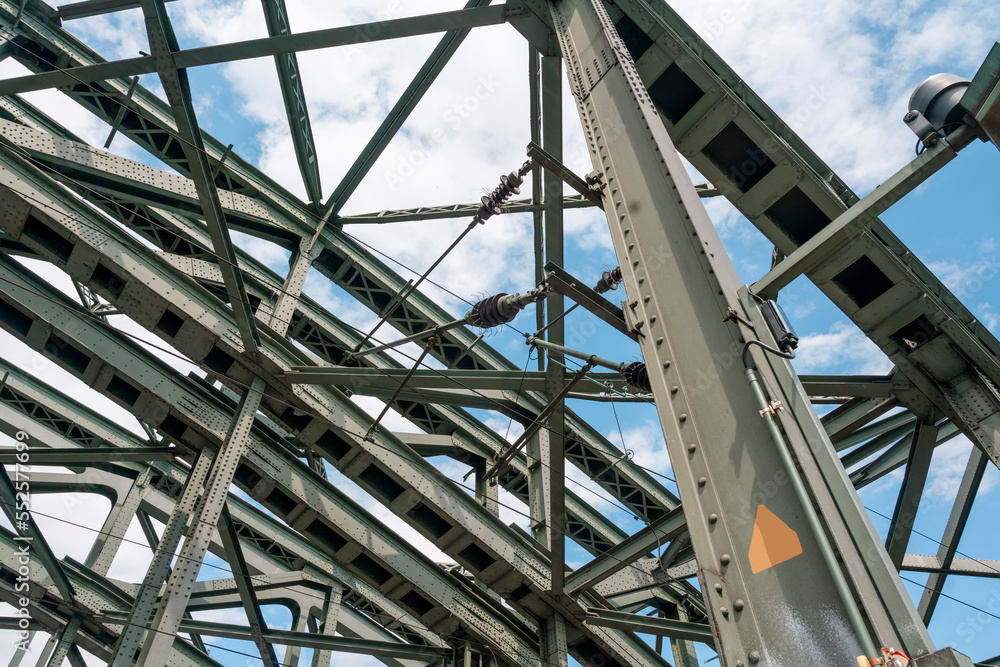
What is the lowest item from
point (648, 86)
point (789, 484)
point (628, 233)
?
point (789, 484)

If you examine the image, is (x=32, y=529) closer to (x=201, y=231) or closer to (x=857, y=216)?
(x=201, y=231)

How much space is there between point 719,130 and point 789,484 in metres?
6.38

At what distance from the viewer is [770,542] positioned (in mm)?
3025

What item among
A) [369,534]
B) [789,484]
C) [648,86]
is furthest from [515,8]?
[369,534]

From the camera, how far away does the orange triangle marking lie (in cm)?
295

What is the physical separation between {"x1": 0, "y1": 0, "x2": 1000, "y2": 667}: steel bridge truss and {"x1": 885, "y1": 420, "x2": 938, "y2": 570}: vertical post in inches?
1.1

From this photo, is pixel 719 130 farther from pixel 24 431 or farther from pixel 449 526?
pixel 24 431

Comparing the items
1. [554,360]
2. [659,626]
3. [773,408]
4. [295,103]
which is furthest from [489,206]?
[659,626]

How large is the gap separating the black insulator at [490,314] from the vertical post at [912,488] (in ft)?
19.4

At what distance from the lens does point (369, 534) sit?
33.3 feet

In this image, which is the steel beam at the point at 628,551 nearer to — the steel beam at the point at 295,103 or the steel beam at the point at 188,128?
the steel beam at the point at 188,128

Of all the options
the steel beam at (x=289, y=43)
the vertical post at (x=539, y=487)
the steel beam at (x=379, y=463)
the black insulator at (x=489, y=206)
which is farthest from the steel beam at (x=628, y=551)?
the steel beam at (x=289, y=43)

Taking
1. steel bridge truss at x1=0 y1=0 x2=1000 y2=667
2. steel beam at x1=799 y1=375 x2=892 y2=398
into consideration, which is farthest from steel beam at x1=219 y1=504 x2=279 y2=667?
steel beam at x1=799 y1=375 x2=892 y2=398

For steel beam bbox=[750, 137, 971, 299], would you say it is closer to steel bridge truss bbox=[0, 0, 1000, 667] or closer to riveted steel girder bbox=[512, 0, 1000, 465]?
steel bridge truss bbox=[0, 0, 1000, 667]
